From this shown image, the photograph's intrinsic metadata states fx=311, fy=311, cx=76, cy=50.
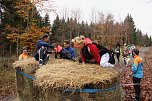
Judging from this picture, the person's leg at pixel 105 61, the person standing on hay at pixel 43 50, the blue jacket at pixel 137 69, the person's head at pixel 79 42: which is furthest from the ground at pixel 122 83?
the person's head at pixel 79 42

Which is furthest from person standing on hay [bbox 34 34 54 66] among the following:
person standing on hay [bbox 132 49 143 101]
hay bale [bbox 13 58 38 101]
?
person standing on hay [bbox 132 49 143 101]

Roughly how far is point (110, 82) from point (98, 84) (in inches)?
13.2

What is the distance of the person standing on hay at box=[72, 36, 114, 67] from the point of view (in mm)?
6895

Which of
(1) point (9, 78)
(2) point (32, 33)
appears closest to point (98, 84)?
(1) point (9, 78)

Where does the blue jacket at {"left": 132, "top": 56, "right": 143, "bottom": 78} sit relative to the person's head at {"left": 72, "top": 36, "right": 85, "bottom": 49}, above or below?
below

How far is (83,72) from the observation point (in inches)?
253

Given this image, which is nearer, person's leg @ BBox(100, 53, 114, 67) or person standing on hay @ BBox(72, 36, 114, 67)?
person standing on hay @ BBox(72, 36, 114, 67)

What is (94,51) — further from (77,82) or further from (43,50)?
(43,50)

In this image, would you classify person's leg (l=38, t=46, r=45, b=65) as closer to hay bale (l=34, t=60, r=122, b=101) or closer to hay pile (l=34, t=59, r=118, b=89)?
hay pile (l=34, t=59, r=118, b=89)

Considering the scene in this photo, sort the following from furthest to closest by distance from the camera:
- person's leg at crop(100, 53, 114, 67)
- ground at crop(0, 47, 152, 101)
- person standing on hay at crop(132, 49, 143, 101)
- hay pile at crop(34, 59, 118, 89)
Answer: ground at crop(0, 47, 152, 101) < person standing on hay at crop(132, 49, 143, 101) < person's leg at crop(100, 53, 114, 67) < hay pile at crop(34, 59, 118, 89)

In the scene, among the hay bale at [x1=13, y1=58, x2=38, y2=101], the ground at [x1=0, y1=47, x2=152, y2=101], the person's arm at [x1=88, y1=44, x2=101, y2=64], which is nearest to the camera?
the person's arm at [x1=88, y1=44, x2=101, y2=64]

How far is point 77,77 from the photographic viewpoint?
6133mm

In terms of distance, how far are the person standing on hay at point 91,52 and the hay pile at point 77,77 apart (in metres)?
0.24

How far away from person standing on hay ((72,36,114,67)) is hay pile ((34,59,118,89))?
239 mm
